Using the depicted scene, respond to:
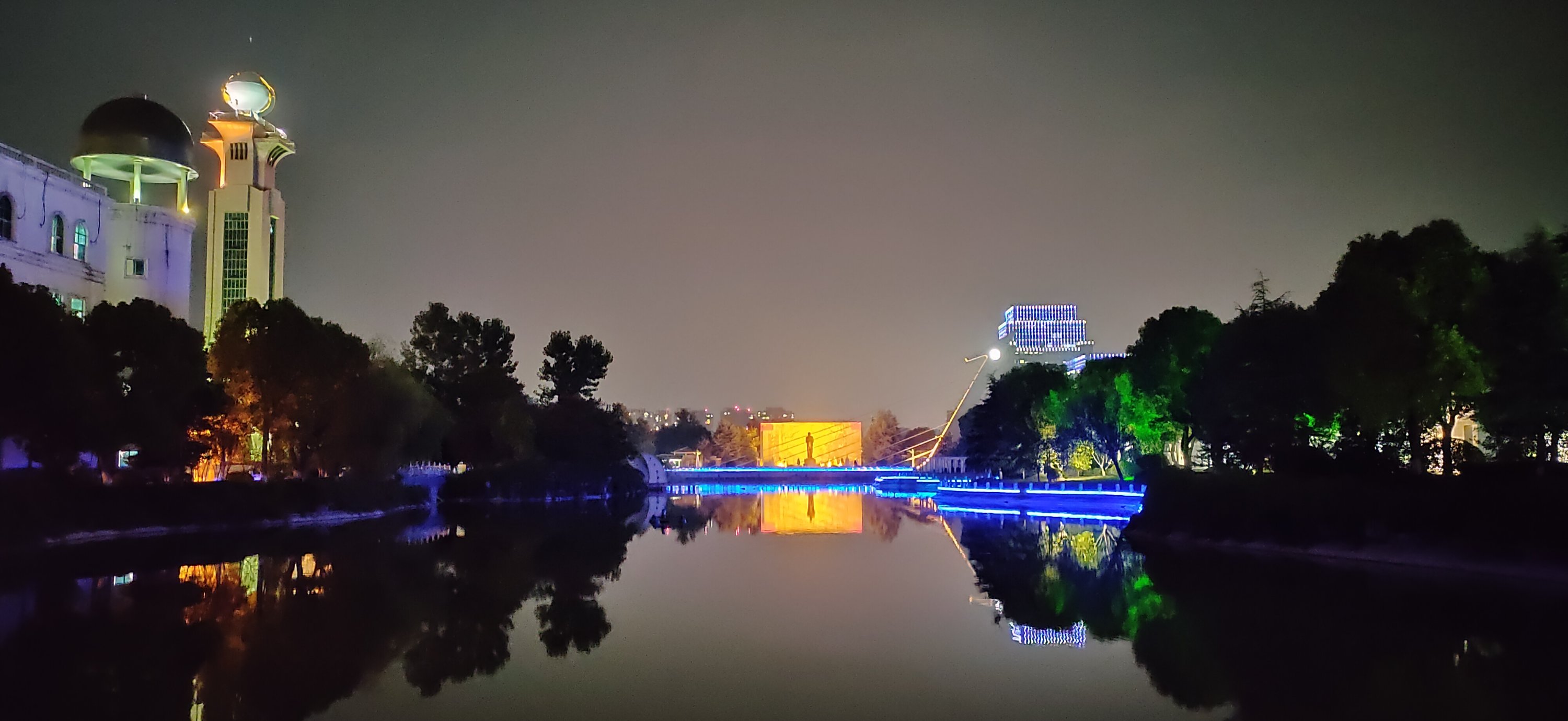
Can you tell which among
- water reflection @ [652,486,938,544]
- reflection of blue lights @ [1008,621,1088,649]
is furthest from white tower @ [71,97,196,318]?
reflection of blue lights @ [1008,621,1088,649]

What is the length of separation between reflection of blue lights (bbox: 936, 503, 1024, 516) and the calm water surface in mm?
30253

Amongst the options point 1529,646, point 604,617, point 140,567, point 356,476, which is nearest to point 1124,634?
point 1529,646

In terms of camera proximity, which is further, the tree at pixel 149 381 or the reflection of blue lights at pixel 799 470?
the reflection of blue lights at pixel 799 470

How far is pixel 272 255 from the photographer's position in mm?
77125

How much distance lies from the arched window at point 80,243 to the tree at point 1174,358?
49.5m

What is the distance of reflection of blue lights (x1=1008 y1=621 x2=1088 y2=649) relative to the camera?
19.3m

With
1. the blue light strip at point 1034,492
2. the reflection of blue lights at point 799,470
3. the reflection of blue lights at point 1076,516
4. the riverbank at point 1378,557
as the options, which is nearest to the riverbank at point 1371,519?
the riverbank at point 1378,557

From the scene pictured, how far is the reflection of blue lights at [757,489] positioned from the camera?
121312 mm

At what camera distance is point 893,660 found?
17.7 meters

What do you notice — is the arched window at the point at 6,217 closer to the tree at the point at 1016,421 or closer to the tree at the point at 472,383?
the tree at the point at 472,383

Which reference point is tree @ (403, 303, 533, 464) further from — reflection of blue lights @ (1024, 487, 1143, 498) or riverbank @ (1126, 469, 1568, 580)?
riverbank @ (1126, 469, 1568, 580)

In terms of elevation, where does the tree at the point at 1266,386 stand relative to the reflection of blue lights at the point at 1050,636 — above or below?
above

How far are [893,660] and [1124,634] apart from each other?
4.74m

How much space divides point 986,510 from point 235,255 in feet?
163
